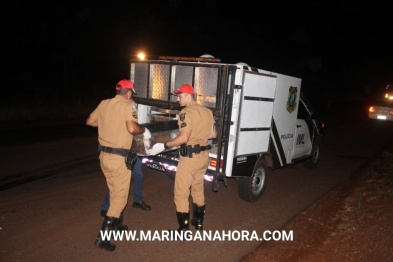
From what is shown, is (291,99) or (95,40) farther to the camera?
(95,40)

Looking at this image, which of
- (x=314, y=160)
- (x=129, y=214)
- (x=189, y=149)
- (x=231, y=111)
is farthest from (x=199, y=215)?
(x=314, y=160)

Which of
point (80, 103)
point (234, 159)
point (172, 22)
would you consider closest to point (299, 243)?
point (234, 159)

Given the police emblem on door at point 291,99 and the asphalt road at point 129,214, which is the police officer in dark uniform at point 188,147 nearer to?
the asphalt road at point 129,214

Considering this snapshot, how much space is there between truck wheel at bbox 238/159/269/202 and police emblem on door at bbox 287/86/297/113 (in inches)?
45.1

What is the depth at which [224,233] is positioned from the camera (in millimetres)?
4773

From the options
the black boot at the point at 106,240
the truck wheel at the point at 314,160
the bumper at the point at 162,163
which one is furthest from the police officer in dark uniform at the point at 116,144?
the truck wheel at the point at 314,160

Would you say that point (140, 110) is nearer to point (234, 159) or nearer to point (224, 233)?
point (234, 159)

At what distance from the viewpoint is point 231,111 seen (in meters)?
4.99

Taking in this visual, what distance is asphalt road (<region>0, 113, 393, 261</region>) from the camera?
13.3 ft

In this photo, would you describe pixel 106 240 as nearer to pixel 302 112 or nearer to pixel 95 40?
pixel 302 112

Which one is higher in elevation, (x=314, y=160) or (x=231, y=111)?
(x=231, y=111)

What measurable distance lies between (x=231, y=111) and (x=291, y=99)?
194cm

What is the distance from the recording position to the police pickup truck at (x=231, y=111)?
16.4ft

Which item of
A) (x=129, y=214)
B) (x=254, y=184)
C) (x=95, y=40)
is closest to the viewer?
(x=129, y=214)
